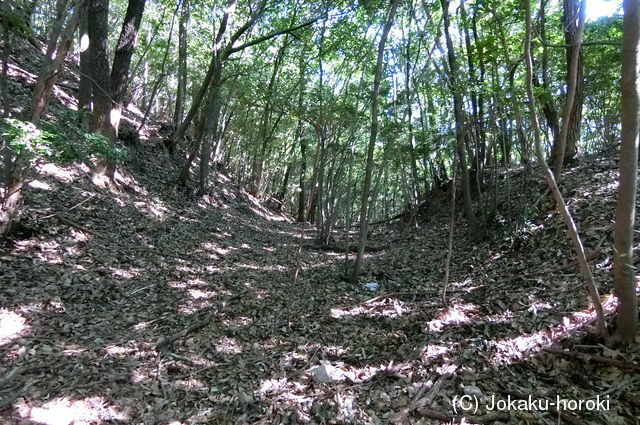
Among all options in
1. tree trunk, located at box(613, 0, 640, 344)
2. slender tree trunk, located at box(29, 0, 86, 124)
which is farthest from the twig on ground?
slender tree trunk, located at box(29, 0, 86, 124)

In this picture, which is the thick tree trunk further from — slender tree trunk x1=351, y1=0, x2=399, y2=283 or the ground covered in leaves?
slender tree trunk x1=351, y1=0, x2=399, y2=283

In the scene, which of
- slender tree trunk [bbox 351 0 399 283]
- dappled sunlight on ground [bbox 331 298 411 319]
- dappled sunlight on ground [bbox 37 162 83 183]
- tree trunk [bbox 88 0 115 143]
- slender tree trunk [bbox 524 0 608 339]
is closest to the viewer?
slender tree trunk [bbox 524 0 608 339]

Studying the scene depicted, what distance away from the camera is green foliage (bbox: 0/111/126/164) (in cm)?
404

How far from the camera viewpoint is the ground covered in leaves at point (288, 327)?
3131 mm

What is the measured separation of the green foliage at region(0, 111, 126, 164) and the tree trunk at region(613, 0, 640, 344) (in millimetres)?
5591

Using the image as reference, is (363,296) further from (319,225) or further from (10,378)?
(319,225)

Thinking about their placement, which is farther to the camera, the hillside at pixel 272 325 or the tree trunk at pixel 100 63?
the tree trunk at pixel 100 63

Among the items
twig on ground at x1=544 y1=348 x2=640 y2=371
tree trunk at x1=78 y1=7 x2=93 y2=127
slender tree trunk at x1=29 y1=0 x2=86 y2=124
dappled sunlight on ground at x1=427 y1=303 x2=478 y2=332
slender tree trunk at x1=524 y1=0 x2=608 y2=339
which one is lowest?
twig on ground at x1=544 y1=348 x2=640 y2=371

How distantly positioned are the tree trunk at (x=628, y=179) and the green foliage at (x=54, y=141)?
220 inches

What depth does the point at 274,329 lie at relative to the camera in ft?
16.0

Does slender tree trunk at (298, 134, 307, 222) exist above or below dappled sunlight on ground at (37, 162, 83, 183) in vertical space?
above

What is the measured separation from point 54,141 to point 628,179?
5942 millimetres

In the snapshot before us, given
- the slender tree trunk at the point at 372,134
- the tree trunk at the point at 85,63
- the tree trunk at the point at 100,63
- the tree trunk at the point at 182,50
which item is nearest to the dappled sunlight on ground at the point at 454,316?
the slender tree trunk at the point at 372,134

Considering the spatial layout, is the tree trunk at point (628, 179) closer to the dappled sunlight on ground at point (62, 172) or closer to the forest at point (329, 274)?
the forest at point (329, 274)
